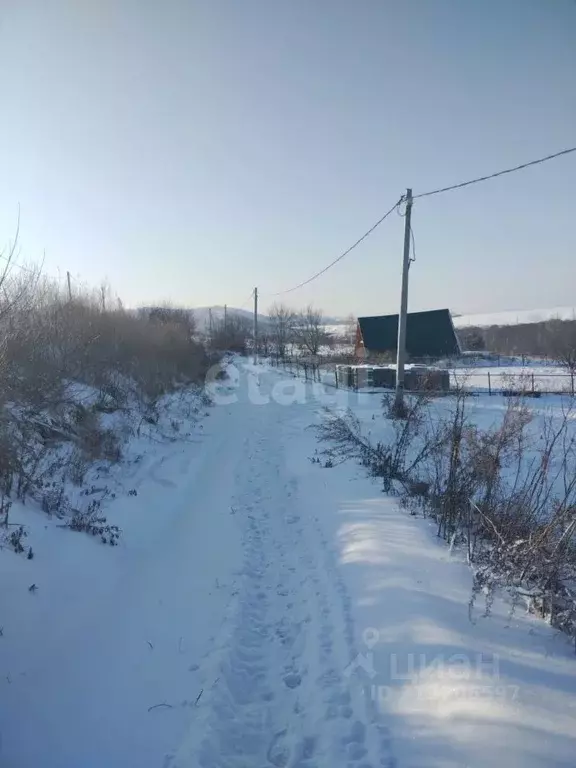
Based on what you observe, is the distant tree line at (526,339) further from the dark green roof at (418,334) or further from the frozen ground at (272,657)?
the frozen ground at (272,657)

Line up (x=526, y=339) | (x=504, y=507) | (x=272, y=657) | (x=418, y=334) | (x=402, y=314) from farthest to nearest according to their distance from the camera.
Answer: (x=526, y=339) → (x=418, y=334) → (x=402, y=314) → (x=504, y=507) → (x=272, y=657)

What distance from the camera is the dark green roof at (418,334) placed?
33125 millimetres

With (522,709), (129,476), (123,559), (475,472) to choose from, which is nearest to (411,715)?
(522,709)

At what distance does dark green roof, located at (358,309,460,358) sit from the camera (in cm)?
3312

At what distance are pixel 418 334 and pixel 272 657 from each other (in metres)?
32.7

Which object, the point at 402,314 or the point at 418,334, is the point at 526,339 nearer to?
the point at 418,334

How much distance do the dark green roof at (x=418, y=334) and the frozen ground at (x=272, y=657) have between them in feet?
93.8

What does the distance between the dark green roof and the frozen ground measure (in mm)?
28598

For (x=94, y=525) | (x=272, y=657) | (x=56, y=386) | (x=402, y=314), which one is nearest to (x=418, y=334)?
(x=402, y=314)

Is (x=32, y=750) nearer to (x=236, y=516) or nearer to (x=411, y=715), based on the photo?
(x=411, y=715)

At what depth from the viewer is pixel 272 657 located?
11.5 feet

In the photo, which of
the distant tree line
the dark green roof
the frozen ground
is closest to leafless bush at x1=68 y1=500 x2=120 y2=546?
the frozen ground

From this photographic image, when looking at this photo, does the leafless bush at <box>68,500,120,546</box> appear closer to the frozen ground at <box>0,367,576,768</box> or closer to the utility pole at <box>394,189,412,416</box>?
the frozen ground at <box>0,367,576,768</box>

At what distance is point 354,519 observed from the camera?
5.71m
